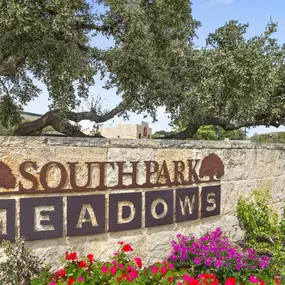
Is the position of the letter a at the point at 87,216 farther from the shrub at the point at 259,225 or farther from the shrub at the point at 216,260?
the shrub at the point at 259,225

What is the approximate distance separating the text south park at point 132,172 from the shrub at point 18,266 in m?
0.57

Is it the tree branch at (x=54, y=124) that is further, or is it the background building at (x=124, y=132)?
the background building at (x=124, y=132)

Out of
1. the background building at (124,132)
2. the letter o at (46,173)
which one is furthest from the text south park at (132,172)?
the background building at (124,132)

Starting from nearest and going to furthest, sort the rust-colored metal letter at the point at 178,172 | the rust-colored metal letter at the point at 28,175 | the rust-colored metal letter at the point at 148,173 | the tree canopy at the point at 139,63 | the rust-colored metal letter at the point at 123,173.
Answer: the rust-colored metal letter at the point at 28,175, the rust-colored metal letter at the point at 123,173, the rust-colored metal letter at the point at 148,173, the rust-colored metal letter at the point at 178,172, the tree canopy at the point at 139,63

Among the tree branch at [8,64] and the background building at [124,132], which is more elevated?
the tree branch at [8,64]

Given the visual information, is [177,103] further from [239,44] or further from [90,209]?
[90,209]

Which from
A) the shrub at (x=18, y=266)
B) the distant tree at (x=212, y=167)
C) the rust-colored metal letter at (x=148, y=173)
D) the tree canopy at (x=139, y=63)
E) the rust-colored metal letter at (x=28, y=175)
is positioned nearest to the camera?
the shrub at (x=18, y=266)

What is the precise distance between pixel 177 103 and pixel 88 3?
383 centimetres

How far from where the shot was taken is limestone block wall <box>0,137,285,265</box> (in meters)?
3.74

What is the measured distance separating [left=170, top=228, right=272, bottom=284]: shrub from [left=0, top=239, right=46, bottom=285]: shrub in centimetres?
163

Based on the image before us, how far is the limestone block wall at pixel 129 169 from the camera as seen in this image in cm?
374

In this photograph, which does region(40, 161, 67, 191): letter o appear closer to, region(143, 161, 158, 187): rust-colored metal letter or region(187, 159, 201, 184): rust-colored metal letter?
region(143, 161, 158, 187): rust-colored metal letter

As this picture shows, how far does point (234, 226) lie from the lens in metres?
5.29

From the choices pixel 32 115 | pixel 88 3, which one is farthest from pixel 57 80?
pixel 32 115
